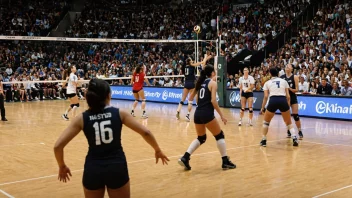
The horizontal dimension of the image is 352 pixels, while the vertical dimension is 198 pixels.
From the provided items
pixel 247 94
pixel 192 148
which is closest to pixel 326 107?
pixel 247 94

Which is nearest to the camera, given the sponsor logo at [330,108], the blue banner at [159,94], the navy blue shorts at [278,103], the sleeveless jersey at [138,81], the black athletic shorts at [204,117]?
the black athletic shorts at [204,117]

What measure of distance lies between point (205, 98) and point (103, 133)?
3.87m

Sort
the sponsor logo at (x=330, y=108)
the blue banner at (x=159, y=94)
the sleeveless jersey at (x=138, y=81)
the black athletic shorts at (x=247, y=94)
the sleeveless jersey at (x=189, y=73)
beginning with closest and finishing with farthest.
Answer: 1. the black athletic shorts at (x=247, y=94)
2. the sponsor logo at (x=330, y=108)
3. the sleeveless jersey at (x=138, y=81)
4. the sleeveless jersey at (x=189, y=73)
5. the blue banner at (x=159, y=94)

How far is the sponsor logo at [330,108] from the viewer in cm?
1440

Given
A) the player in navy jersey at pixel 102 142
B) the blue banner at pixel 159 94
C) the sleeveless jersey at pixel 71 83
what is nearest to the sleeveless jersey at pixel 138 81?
the sleeveless jersey at pixel 71 83

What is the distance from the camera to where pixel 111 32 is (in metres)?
32.7

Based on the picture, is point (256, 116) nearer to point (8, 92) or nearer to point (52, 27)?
point (8, 92)

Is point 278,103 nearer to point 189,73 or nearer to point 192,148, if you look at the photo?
point 192,148

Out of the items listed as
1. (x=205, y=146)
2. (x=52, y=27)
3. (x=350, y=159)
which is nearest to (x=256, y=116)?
(x=205, y=146)

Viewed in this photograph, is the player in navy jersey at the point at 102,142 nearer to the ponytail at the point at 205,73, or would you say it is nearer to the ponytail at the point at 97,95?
the ponytail at the point at 97,95

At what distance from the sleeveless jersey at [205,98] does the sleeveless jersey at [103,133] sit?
3694 millimetres

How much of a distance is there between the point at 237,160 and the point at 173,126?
16.5 ft

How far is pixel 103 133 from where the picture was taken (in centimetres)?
359

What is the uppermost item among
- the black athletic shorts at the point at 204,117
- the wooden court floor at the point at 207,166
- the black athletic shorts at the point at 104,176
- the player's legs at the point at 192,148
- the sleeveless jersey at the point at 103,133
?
the sleeveless jersey at the point at 103,133
